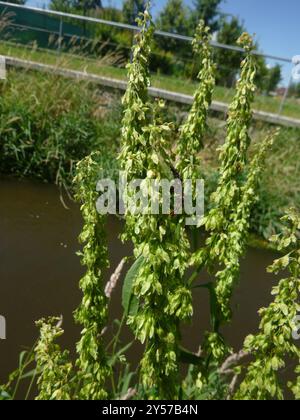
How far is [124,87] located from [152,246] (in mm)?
5592

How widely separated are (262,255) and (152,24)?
3761 millimetres

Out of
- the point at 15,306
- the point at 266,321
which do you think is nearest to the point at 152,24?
the point at 266,321

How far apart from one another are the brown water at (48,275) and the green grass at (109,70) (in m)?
2.27

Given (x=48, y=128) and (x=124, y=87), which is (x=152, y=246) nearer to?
(x=48, y=128)

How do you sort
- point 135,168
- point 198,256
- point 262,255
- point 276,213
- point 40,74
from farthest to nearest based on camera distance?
point 40,74, point 276,213, point 262,255, point 198,256, point 135,168

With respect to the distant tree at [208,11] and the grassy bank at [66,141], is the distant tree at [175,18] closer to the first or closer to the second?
the distant tree at [208,11]

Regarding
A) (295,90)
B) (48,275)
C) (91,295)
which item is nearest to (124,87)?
(295,90)

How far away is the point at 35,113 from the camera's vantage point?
5.23 metres

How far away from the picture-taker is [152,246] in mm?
980

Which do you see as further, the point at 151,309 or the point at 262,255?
the point at 262,255

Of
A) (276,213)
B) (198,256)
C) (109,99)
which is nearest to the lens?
(198,256)

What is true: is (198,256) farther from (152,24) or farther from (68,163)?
(68,163)

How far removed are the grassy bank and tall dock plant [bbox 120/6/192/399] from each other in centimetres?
347

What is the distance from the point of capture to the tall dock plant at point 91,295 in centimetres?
128
